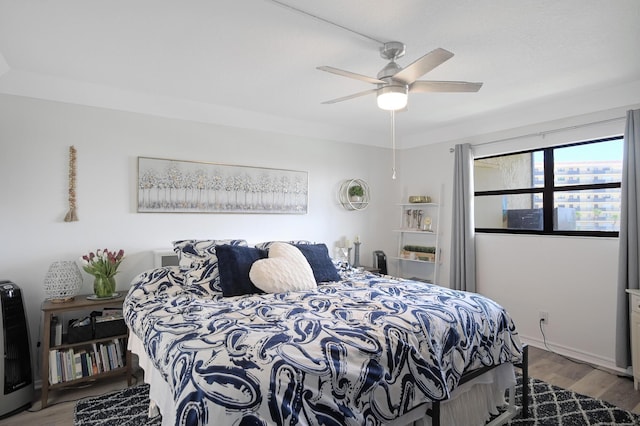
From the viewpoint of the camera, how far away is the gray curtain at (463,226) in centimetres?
399

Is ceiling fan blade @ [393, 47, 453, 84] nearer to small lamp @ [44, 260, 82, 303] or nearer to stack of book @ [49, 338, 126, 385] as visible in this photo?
small lamp @ [44, 260, 82, 303]

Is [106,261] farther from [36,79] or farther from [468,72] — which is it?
[468,72]

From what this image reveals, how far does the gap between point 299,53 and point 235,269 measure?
1553 millimetres

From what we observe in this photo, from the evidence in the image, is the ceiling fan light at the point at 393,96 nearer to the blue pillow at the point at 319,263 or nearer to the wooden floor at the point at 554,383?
the blue pillow at the point at 319,263

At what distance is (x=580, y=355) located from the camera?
3211 mm

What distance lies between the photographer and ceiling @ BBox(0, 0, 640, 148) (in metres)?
1.85

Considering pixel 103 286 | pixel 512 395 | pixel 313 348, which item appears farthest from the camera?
pixel 103 286

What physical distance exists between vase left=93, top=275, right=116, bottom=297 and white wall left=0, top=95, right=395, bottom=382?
0.29 metres

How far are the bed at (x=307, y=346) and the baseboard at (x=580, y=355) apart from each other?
4.72ft

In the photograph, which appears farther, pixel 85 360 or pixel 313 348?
pixel 85 360

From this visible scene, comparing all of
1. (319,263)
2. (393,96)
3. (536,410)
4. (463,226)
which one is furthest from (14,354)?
(463,226)

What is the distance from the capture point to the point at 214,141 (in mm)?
3469

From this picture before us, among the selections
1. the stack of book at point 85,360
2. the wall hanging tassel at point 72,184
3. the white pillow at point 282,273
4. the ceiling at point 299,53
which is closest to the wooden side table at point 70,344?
the stack of book at point 85,360

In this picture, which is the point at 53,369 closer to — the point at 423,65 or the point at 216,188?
the point at 216,188
